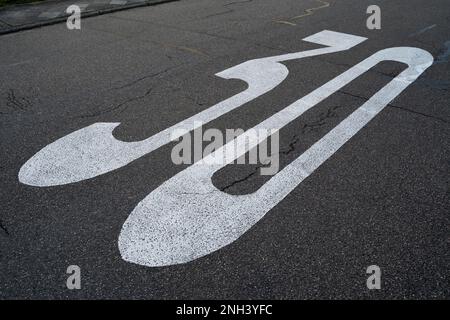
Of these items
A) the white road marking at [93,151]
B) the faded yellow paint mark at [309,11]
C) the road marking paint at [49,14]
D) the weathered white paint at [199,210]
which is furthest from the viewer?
the faded yellow paint mark at [309,11]

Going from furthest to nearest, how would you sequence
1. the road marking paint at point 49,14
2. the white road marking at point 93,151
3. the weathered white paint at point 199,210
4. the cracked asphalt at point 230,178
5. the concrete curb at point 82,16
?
the road marking paint at point 49,14, the concrete curb at point 82,16, the white road marking at point 93,151, the weathered white paint at point 199,210, the cracked asphalt at point 230,178

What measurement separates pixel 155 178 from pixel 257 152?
3.86 ft

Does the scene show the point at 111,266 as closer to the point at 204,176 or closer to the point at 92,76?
the point at 204,176

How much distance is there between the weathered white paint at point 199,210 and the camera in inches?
113

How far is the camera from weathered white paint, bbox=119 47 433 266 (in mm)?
2865

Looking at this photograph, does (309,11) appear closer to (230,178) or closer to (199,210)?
(230,178)

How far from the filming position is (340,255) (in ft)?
9.35

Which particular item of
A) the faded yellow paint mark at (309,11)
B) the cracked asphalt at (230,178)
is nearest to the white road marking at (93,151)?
the cracked asphalt at (230,178)

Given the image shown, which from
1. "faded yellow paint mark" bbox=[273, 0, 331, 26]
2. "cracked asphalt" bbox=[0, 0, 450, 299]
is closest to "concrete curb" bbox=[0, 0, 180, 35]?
"cracked asphalt" bbox=[0, 0, 450, 299]

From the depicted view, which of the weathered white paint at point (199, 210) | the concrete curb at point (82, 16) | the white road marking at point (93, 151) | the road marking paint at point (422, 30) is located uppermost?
the concrete curb at point (82, 16)

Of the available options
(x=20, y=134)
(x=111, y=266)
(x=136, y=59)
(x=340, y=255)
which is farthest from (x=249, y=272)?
(x=136, y=59)

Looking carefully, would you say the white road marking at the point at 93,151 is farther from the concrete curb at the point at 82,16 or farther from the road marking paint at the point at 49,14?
the road marking paint at the point at 49,14

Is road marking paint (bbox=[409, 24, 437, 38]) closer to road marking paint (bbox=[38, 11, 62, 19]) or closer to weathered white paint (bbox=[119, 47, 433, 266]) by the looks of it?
weathered white paint (bbox=[119, 47, 433, 266])

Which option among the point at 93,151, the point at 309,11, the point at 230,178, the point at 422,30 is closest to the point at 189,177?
the point at 230,178
